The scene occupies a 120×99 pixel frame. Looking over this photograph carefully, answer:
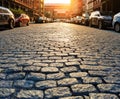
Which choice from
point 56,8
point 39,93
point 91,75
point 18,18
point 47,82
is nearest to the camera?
point 39,93

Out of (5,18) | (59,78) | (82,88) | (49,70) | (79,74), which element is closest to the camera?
(82,88)

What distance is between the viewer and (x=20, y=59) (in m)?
5.94

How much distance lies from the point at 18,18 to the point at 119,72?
22176 mm

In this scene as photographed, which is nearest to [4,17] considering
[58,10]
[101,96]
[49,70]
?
[49,70]

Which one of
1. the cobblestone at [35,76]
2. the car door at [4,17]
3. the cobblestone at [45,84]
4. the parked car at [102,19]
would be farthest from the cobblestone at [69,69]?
the parked car at [102,19]

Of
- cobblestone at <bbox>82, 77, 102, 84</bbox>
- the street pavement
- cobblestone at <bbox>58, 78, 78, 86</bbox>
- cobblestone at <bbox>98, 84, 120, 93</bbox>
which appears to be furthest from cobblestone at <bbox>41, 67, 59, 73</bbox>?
cobblestone at <bbox>98, 84, 120, 93</bbox>

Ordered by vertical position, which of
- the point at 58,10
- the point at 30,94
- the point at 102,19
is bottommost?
the point at 30,94

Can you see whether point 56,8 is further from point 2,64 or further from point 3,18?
point 2,64

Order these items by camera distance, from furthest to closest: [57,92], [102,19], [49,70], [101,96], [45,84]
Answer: [102,19], [49,70], [45,84], [57,92], [101,96]

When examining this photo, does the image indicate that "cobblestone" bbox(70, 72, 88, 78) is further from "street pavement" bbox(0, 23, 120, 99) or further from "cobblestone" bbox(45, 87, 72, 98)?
"cobblestone" bbox(45, 87, 72, 98)

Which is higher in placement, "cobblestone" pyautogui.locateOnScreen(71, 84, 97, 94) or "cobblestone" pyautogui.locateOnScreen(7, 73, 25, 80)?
"cobblestone" pyautogui.locateOnScreen(71, 84, 97, 94)

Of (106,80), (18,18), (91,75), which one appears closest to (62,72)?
(91,75)

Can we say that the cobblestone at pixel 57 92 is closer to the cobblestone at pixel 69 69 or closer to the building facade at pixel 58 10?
the cobblestone at pixel 69 69

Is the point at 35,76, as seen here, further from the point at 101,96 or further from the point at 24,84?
the point at 101,96
